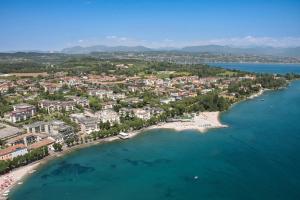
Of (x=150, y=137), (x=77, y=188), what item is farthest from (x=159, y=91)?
(x=77, y=188)

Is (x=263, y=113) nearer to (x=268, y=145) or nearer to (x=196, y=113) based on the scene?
(x=196, y=113)

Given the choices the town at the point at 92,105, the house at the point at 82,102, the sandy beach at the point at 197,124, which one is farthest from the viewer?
the house at the point at 82,102

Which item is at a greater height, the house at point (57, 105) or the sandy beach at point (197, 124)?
the house at point (57, 105)

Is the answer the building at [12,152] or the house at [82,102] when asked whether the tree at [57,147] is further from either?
the house at [82,102]

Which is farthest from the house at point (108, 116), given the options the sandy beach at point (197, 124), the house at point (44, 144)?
the house at point (44, 144)

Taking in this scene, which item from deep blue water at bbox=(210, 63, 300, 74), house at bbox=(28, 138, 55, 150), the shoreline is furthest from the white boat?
deep blue water at bbox=(210, 63, 300, 74)

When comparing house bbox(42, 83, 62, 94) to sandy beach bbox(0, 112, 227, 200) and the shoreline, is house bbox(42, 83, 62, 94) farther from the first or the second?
sandy beach bbox(0, 112, 227, 200)
